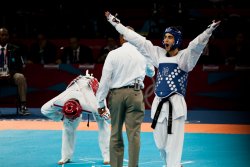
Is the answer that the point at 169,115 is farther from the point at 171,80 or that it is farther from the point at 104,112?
the point at 104,112

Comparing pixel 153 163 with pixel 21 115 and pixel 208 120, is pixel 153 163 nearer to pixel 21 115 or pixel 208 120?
pixel 208 120

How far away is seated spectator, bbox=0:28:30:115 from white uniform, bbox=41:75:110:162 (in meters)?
5.36

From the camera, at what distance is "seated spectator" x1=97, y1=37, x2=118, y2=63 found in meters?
15.1

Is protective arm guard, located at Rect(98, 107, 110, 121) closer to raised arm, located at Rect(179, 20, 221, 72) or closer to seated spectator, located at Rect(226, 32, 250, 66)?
raised arm, located at Rect(179, 20, 221, 72)

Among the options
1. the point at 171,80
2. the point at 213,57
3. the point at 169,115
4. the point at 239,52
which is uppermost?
the point at 239,52

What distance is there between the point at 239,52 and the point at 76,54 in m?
→ 4.15

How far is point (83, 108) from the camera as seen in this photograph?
332 inches

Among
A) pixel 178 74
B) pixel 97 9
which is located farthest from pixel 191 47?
pixel 97 9

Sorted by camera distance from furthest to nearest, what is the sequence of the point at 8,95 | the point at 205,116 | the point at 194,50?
the point at 8,95 < the point at 205,116 < the point at 194,50

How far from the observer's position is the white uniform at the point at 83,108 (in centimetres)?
845

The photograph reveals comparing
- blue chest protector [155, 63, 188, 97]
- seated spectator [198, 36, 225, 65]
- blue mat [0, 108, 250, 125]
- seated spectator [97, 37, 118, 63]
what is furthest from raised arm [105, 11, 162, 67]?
seated spectator [198, 36, 225, 65]

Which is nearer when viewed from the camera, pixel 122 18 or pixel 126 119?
pixel 126 119

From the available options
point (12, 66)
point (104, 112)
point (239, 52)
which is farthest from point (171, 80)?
point (239, 52)

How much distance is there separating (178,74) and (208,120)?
6542 millimetres
